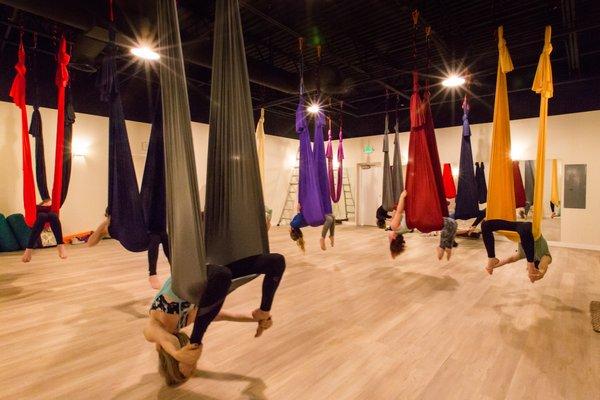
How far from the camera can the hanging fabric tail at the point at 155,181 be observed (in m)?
1.98

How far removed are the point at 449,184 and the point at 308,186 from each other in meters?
4.57

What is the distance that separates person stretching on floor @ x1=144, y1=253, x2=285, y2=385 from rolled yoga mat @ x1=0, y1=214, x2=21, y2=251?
5.60 metres

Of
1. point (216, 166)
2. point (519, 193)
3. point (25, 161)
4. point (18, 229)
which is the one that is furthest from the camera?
point (18, 229)

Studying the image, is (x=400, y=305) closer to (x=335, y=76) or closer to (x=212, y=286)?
(x=212, y=286)

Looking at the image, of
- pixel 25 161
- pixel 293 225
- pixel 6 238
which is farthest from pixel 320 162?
pixel 6 238

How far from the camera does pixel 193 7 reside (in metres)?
4.48

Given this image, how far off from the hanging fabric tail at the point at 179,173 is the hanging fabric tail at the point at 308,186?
2.42m

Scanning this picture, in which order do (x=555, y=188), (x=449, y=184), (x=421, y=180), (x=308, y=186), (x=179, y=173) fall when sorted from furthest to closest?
(x=449, y=184) < (x=555, y=188) < (x=308, y=186) < (x=421, y=180) < (x=179, y=173)

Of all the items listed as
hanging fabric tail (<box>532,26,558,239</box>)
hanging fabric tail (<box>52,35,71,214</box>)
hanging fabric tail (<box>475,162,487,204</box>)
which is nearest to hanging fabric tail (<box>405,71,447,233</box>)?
hanging fabric tail (<box>532,26,558,239</box>)

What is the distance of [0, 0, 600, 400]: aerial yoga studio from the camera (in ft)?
5.03

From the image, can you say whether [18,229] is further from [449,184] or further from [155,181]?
[449,184]

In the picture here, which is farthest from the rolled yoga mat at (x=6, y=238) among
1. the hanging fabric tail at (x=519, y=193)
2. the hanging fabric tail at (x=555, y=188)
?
the hanging fabric tail at (x=555, y=188)

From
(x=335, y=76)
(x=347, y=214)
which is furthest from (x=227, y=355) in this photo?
(x=347, y=214)

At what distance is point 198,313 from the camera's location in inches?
53.7
